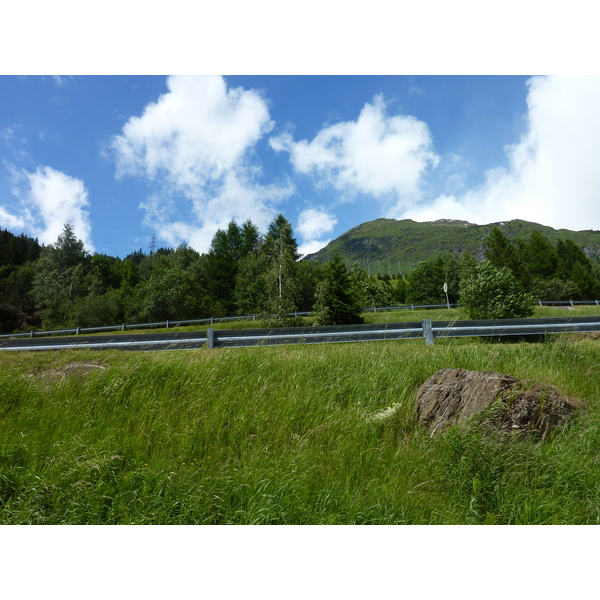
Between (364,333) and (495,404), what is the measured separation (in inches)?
205

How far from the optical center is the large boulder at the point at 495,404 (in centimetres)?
419

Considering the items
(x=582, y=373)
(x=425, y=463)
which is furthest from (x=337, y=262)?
(x=425, y=463)

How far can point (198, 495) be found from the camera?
3232 mm

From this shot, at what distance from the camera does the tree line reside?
34.1 metres

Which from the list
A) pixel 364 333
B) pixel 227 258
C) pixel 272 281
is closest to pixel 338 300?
pixel 272 281

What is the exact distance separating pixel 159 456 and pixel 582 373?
6314 millimetres

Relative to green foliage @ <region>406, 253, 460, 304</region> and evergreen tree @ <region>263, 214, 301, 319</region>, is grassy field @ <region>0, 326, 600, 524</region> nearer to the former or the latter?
evergreen tree @ <region>263, 214, 301, 319</region>

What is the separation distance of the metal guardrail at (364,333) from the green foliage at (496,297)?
34.2 ft

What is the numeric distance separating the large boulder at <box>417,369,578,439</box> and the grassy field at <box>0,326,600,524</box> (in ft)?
0.73

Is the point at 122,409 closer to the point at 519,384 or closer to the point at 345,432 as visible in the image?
the point at 345,432

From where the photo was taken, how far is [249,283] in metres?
52.3

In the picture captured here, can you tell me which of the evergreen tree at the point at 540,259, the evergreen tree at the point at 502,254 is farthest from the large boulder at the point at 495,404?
the evergreen tree at the point at 540,259

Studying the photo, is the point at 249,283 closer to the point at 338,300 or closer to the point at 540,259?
the point at 338,300

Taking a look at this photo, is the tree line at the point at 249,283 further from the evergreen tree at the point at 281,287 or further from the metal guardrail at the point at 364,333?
the metal guardrail at the point at 364,333
